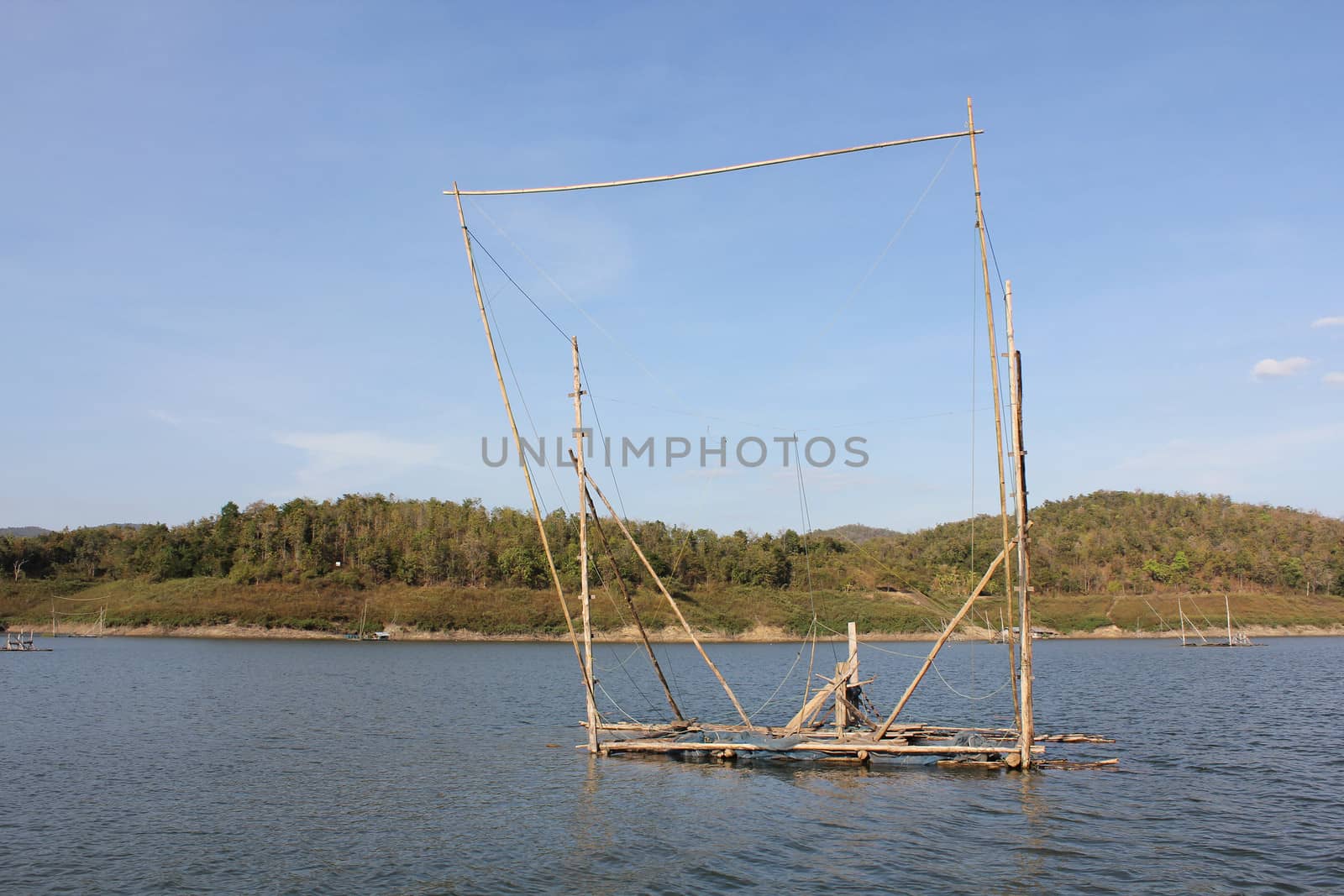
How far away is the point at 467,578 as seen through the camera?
17412cm

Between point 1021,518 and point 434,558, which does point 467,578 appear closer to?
point 434,558

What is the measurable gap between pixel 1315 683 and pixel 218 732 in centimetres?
7097

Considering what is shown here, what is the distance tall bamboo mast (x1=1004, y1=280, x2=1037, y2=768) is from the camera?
2675 centimetres

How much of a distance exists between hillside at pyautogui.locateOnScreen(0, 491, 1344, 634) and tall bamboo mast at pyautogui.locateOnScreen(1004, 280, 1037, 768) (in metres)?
108

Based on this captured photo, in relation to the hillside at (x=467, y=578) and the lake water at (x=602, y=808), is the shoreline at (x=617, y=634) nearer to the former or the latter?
the hillside at (x=467, y=578)

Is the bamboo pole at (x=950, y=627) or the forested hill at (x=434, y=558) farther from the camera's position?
the forested hill at (x=434, y=558)

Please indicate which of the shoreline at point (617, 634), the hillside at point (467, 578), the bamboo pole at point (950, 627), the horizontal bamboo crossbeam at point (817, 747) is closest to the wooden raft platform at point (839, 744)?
the horizontal bamboo crossbeam at point (817, 747)

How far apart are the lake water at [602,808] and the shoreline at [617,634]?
86.4m

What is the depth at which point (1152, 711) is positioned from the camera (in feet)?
156

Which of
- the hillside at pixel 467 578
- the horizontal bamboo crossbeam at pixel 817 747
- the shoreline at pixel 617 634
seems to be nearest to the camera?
the horizontal bamboo crossbeam at pixel 817 747

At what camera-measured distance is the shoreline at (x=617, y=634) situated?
138000 millimetres

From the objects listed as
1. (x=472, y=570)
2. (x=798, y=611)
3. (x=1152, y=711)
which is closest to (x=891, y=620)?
(x=798, y=611)

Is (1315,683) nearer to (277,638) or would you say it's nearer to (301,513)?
(277,638)

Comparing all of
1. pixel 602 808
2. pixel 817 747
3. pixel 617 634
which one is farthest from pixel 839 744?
pixel 617 634
